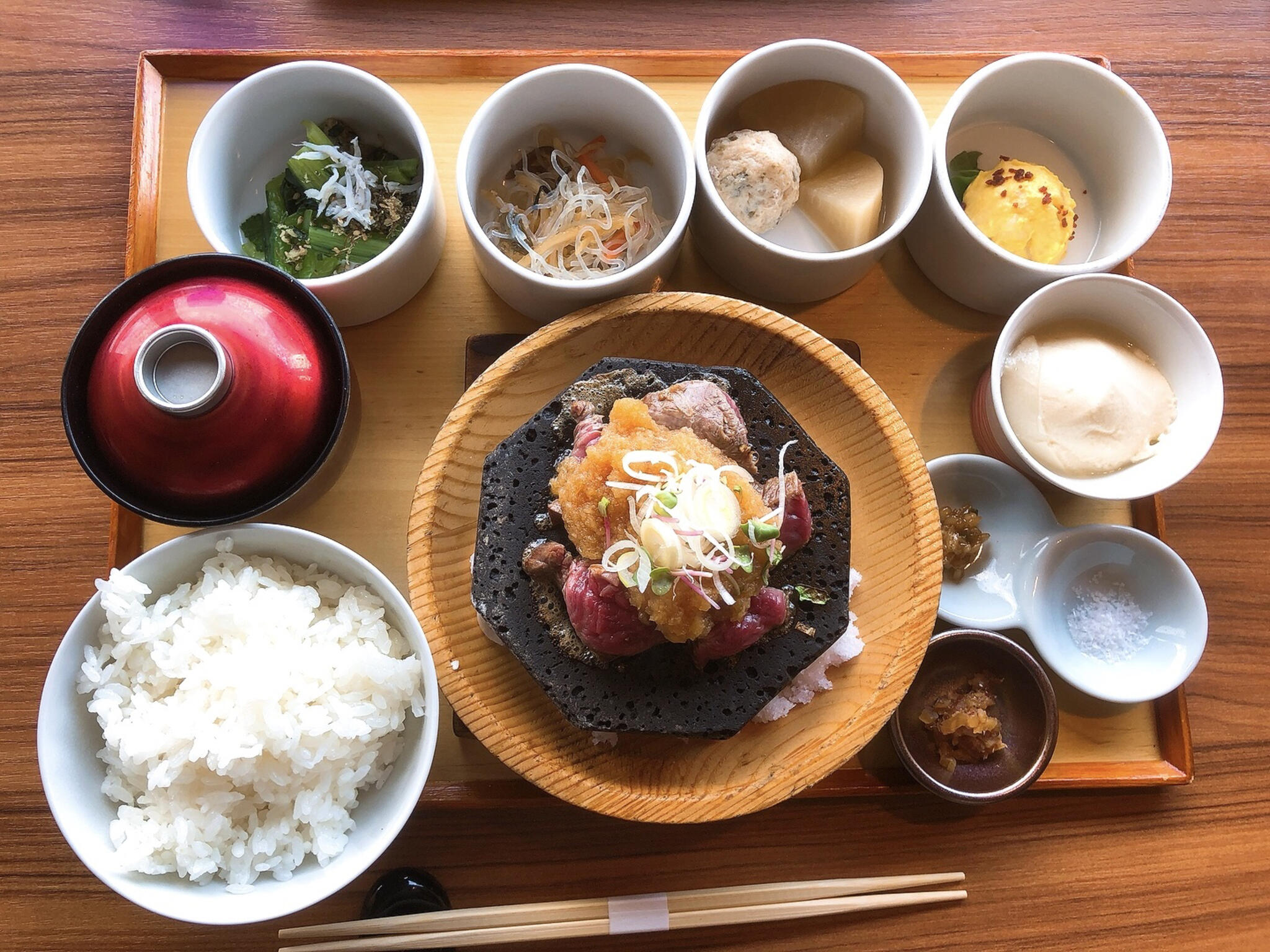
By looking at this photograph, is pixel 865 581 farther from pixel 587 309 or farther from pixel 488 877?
pixel 488 877

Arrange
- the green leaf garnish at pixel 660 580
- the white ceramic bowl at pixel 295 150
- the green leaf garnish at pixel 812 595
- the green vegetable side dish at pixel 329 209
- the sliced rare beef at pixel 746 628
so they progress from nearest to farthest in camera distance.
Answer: the green leaf garnish at pixel 660 580 < the sliced rare beef at pixel 746 628 < the green leaf garnish at pixel 812 595 < the white ceramic bowl at pixel 295 150 < the green vegetable side dish at pixel 329 209

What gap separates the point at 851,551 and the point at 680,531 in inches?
21.3

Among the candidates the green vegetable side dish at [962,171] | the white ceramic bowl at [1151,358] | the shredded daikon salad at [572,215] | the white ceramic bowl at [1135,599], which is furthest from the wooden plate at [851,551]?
the green vegetable side dish at [962,171]

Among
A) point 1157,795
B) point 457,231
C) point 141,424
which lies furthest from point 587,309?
point 1157,795

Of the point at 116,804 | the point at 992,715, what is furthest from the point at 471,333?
the point at 992,715

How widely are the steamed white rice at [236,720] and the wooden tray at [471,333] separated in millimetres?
332

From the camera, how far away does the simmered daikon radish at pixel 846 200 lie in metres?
1.96

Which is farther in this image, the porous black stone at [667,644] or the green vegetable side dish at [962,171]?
the green vegetable side dish at [962,171]

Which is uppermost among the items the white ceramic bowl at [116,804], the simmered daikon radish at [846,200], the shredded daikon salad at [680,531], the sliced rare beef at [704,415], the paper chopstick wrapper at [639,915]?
the simmered daikon radish at [846,200]

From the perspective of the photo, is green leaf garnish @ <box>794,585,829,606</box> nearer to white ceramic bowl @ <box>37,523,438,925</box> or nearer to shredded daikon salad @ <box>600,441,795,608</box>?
shredded daikon salad @ <box>600,441,795,608</box>

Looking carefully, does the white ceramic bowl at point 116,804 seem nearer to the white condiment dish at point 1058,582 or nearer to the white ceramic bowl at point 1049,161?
the white condiment dish at point 1058,582

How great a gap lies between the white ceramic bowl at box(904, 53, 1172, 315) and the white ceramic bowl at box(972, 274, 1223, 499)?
66 millimetres

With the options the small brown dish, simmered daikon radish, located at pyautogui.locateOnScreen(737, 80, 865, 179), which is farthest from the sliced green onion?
simmered daikon radish, located at pyautogui.locateOnScreen(737, 80, 865, 179)

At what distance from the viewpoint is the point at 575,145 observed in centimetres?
206
